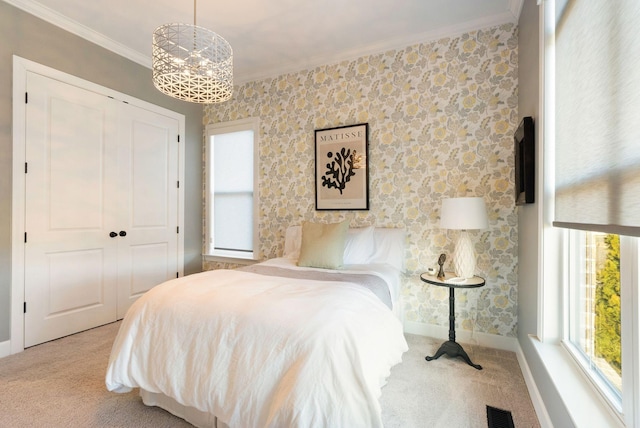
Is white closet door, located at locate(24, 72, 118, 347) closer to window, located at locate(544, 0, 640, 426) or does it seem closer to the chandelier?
the chandelier

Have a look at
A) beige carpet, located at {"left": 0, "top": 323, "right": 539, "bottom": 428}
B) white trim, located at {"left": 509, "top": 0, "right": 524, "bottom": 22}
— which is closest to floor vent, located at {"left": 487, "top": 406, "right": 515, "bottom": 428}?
beige carpet, located at {"left": 0, "top": 323, "right": 539, "bottom": 428}

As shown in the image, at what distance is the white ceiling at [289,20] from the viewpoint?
2479mm

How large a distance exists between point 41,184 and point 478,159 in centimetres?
390

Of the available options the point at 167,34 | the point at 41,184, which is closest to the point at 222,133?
the point at 41,184

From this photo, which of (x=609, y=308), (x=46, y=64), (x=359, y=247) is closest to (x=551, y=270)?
(x=609, y=308)

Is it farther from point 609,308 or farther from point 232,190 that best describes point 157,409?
point 232,190

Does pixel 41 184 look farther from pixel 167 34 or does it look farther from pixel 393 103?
pixel 393 103

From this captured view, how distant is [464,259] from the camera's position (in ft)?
7.75

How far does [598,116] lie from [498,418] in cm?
161

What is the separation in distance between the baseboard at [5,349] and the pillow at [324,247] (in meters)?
2.43

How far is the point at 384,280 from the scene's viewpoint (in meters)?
2.28

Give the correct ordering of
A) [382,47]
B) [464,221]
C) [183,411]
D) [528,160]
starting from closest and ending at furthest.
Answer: [183,411] < [528,160] < [464,221] < [382,47]

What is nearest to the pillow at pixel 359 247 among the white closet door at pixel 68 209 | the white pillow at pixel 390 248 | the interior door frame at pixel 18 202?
the white pillow at pixel 390 248

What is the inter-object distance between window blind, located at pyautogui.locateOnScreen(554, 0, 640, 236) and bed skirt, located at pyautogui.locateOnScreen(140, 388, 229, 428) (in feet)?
6.04
